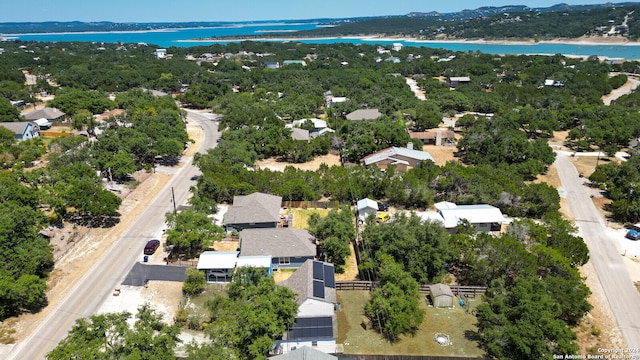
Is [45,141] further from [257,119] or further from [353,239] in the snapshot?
[353,239]

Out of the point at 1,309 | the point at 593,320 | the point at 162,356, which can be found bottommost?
the point at 593,320

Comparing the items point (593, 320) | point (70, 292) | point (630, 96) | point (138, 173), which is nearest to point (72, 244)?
point (70, 292)

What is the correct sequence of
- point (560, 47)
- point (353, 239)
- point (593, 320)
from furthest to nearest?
point (560, 47)
point (353, 239)
point (593, 320)

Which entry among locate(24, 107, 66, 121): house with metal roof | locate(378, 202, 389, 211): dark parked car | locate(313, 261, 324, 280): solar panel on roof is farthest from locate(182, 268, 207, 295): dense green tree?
locate(24, 107, 66, 121): house with metal roof

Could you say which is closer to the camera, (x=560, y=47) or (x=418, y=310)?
(x=418, y=310)

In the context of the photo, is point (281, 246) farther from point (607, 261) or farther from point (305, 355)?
point (607, 261)

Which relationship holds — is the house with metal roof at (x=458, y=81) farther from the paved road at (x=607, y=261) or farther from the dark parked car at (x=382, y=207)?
the dark parked car at (x=382, y=207)

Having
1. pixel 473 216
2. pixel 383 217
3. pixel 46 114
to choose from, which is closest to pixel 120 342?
pixel 383 217
